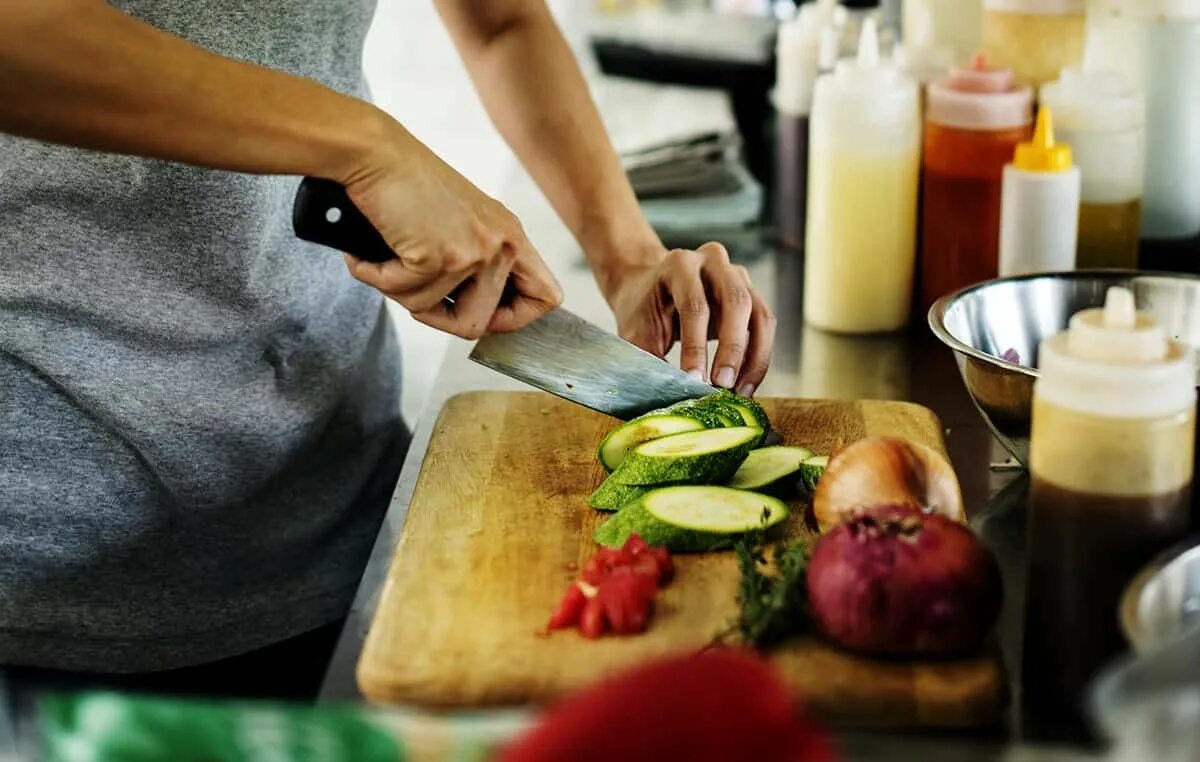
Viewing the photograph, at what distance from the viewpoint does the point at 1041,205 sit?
1767 mm

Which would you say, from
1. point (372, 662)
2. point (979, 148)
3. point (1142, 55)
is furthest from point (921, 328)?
point (372, 662)

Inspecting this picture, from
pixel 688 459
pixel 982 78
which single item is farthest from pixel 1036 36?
Result: pixel 688 459

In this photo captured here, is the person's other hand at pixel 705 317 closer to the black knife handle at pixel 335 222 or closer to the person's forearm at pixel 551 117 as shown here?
the person's forearm at pixel 551 117

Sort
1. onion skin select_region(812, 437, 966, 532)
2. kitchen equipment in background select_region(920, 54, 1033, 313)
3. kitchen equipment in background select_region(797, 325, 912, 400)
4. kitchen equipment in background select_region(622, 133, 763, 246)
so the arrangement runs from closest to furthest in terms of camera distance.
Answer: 1. onion skin select_region(812, 437, 966, 532)
2. kitchen equipment in background select_region(797, 325, 912, 400)
3. kitchen equipment in background select_region(920, 54, 1033, 313)
4. kitchen equipment in background select_region(622, 133, 763, 246)

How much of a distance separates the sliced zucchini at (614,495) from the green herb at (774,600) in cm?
19

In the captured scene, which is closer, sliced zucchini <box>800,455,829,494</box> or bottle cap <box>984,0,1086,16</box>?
sliced zucchini <box>800,455,829,494</box>

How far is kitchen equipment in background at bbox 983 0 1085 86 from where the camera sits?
6.57ft

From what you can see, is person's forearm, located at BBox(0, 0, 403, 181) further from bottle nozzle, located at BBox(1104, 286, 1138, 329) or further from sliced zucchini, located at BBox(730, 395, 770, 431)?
bottle nozzle, located at BBox(1104, 286, 1138, 329)

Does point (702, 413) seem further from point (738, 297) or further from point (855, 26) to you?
point (855, 26)

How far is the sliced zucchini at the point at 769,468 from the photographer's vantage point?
4.66ft

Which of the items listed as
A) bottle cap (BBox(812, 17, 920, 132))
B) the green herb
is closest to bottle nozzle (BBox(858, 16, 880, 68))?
bottle cap (BBox(812, 17, 920, 132))

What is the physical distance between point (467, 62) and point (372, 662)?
3.85ft

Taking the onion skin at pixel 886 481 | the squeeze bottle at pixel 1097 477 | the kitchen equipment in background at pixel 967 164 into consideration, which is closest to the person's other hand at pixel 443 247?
the onion skin at pixel 886 481

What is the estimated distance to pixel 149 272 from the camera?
1.61 meters
